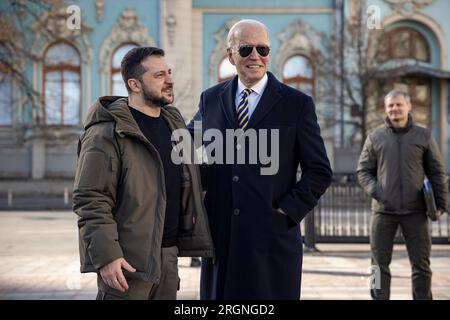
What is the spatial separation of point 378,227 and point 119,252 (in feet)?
12.1

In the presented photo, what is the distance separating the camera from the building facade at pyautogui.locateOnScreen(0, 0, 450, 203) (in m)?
25.9

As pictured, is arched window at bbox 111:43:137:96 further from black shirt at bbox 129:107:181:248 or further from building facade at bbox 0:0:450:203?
black shirt at bbox 129:107:181:248

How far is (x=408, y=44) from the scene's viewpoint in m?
25.9

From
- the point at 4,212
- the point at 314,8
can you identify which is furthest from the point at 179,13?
the point at 4,212

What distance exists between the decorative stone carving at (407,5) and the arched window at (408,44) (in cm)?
83

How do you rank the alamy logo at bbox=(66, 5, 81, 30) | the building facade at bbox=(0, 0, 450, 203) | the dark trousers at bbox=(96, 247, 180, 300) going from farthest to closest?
the building facade at bbox=(0, 0, 450, 203), the alamy logo at bbox=(66, 5, 81, 30), the dark trousers at bbox=(96, 247, 180, 300)

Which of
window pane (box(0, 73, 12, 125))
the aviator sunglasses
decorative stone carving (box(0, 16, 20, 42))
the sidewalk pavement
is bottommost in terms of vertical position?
the sidewalk pavement

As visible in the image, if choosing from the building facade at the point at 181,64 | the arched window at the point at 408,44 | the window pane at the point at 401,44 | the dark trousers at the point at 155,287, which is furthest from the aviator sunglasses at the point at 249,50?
the window pane at the point at 401,44

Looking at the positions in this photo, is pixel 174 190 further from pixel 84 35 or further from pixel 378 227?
pixel 84 35

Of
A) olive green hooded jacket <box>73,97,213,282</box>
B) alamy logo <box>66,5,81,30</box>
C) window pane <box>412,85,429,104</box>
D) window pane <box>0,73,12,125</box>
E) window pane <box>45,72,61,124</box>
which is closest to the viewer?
olive green hooded jacket <box>73,97,213,282</box>

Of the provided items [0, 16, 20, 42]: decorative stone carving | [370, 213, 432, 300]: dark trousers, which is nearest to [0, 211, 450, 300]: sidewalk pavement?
[370, 213, 432, 300]: dark trousers

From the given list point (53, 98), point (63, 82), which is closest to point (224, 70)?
point (63, 82)

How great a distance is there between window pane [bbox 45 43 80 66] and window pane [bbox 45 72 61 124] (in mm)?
560

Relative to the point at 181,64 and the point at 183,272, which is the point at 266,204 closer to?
the point at 183,272
